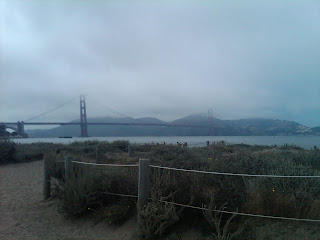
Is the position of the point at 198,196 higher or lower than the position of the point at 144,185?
lower

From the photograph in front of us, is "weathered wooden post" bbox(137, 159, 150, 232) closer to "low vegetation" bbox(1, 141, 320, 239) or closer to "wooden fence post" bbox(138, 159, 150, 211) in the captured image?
"wooden fence post" bbox(138, 159, 150, 211)

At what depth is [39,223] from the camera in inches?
287

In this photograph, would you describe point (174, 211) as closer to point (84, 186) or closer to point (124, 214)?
point (124, 214)

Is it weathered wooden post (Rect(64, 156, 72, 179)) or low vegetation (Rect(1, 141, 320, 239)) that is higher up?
weathered wooden post (Rect(64, 156, 72, 179))

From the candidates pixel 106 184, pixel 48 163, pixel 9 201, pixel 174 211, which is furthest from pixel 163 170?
pixel 9 201

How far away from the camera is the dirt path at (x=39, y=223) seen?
21.3 ft

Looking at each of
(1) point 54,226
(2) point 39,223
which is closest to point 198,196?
(1) point 54,226

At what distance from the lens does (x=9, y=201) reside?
9.17 m

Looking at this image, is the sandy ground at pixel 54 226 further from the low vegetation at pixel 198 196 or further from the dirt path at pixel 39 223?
the low vegetation at pixel 198 196

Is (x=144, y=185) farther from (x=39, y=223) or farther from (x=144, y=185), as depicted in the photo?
(x=39, y=223)

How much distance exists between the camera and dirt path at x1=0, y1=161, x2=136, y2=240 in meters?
6.50

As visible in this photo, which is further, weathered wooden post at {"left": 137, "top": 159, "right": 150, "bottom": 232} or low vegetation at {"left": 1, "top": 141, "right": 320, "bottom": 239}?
weathered wooden post at {"left": 137, "top": 159, "right": 150, "bottom": 232}

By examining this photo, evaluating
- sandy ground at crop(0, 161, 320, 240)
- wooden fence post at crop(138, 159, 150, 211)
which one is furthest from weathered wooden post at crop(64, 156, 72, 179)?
wooden fence post at crop(138, 159, 150, 211)

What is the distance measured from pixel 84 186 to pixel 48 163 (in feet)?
7.41
